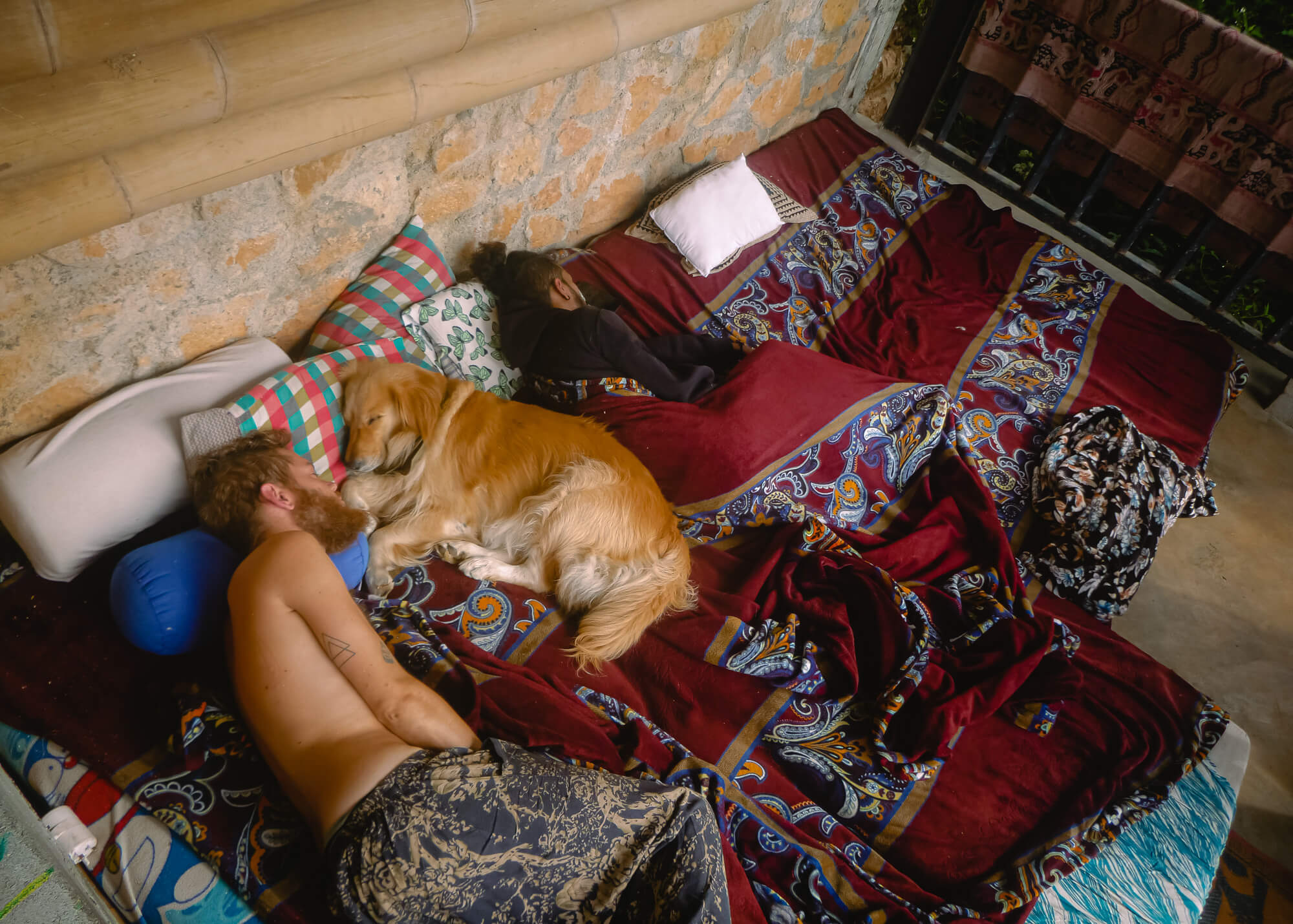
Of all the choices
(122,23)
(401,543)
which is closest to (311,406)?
(401,543)

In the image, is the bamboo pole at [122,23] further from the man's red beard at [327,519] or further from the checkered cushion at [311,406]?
the man's red beard at [327,519]

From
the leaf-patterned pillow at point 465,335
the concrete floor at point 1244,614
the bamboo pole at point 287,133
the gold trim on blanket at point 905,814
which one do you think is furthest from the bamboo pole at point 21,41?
the concrete floor at point 1244,614

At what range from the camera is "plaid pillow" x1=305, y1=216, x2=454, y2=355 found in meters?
2.27

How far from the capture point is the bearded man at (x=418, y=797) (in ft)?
4.17

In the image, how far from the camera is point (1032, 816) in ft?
6.36

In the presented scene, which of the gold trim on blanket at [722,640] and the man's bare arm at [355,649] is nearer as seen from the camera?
the man's bare arm at [355,649]

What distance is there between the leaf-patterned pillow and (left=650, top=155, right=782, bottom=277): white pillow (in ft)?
3.14

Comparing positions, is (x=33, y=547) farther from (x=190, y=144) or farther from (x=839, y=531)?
(x=839, y=531)

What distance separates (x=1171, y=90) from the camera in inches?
141

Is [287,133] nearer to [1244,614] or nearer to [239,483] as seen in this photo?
[239,483]

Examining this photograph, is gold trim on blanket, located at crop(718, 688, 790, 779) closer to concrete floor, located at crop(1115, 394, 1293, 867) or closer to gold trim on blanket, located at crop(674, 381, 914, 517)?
gold trim on blanket, located at crop(674, 381, 914, 517)

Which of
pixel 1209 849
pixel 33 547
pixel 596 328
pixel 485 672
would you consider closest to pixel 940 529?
pixel 1209 849

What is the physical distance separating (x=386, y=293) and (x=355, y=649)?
128cm

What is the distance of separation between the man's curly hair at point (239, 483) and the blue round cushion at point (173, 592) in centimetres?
6
